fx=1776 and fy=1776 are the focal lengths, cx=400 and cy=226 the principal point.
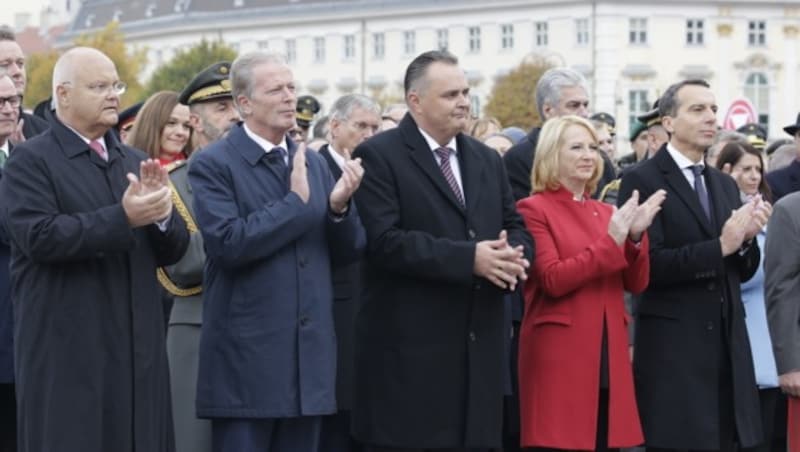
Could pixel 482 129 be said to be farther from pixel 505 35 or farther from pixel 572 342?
pixel 505 35

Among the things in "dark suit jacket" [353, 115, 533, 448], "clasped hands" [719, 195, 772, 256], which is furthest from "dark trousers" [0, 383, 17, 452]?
"clasped hands" [719, 195, 772, 256]

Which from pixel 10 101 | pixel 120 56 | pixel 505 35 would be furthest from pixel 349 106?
pixel 505 35

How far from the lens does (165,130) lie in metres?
10.1

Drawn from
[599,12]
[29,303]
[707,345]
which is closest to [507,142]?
[707,345]

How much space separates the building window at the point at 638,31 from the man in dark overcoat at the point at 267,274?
91254 mm

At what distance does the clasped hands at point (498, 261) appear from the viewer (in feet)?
27.4

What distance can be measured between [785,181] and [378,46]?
318 feet

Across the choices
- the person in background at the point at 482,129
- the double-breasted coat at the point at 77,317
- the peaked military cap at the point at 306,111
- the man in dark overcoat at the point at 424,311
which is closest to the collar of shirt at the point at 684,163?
the man in dark overcoat at the point at 424,311

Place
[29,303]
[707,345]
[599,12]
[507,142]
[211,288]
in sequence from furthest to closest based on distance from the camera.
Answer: [599,12], [507,142], [707,345], [211,288], [29,303]

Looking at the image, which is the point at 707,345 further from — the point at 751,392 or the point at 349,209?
the point at 349,209

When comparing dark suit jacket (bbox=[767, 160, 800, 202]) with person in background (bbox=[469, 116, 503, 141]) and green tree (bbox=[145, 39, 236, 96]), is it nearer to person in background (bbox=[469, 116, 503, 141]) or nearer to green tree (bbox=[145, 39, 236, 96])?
person in background (bbox=[469, 116, 503, 141])

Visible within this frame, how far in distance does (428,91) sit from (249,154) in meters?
1.00

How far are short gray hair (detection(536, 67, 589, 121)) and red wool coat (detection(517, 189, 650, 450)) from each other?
6.84 ft

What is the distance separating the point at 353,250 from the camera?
848cm
